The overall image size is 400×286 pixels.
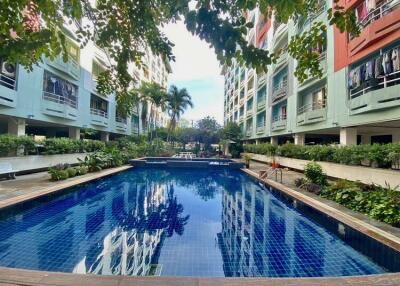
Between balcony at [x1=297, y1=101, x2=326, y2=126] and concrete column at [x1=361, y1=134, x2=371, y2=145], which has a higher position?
balcony at [x1=297, y1=101, x2=326, y2=126]

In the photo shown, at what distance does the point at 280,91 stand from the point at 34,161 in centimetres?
1928

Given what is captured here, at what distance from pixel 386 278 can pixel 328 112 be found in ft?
43.7

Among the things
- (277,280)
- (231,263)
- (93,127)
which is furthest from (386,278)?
(93,127)


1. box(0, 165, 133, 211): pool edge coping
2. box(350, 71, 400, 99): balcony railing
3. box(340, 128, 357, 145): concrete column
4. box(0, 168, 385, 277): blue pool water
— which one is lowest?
box(0, 168, 385, 277): blue pool water

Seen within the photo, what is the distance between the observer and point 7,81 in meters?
14.2

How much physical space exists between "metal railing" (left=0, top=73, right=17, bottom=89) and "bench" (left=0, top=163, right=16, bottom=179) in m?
4.26

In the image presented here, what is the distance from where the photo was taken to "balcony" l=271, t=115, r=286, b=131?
23228 mm

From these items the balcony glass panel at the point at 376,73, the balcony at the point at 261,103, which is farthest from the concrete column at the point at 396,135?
the balcony at the point at 261,103

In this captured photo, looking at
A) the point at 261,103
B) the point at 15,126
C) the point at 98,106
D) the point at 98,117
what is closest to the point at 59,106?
the point at 15,126

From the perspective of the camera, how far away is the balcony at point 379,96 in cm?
1066

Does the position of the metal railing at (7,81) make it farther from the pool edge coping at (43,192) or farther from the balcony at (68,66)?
the pool edge coping at (43,192)

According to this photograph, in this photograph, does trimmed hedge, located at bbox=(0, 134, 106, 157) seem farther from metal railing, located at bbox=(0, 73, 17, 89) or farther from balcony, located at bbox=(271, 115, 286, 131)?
balcony, located at bbox=(271, 115, 286, 131)

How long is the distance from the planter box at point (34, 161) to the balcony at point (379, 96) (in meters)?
16.1

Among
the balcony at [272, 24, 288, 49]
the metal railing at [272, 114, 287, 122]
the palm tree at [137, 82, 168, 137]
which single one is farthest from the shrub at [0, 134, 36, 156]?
the balcony at [272, 24, 288, 49]
